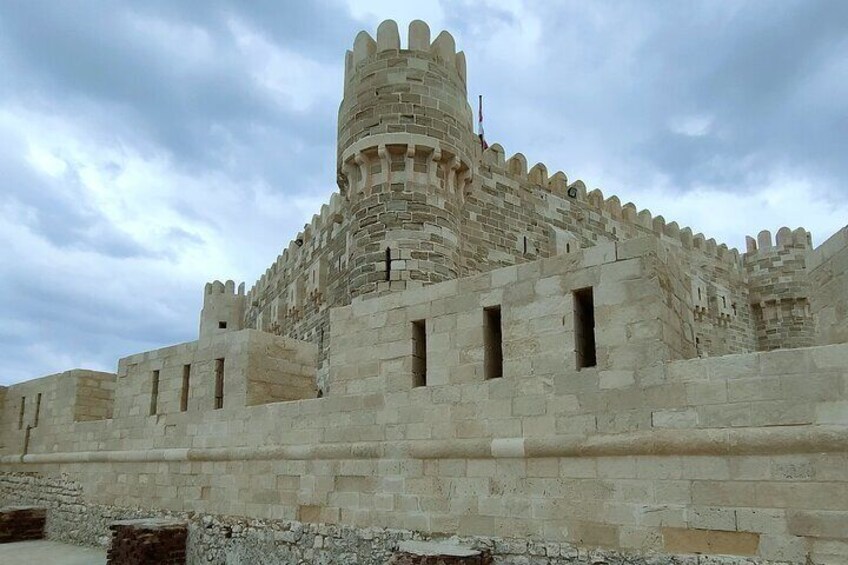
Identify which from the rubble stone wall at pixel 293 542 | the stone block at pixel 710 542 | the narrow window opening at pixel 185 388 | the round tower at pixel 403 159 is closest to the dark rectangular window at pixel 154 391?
the narrow window opening at pixel 185 388

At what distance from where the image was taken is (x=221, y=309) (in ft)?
84.8

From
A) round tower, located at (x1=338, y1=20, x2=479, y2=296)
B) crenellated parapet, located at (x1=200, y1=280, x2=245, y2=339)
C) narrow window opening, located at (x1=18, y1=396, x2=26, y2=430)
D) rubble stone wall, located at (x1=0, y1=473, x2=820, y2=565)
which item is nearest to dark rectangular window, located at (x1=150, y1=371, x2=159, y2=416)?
rubble stone wall, located at (x1=0, y1=473, x2=820, y2=565)

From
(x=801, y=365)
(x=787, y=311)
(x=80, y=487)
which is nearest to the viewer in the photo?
(x=801, y=365)

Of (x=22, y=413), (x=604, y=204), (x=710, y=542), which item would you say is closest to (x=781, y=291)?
(x=604, y=204)

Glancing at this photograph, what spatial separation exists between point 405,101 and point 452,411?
677 centimetres

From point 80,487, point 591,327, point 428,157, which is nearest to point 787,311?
point 428,157

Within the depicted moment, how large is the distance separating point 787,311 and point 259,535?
1770cm

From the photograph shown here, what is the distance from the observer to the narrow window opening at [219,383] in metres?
9.52

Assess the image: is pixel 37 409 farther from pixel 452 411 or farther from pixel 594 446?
pixel 594 446

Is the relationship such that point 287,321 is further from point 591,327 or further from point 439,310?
point 591,327

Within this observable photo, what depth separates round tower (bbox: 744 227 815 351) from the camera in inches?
816

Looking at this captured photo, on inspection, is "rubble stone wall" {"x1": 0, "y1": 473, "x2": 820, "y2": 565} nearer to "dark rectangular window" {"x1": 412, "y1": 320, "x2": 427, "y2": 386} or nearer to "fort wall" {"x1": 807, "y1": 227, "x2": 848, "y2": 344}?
"dark rectangular window" {"x1": 412, "y1": 320, "x2": 427, "y2": 386}

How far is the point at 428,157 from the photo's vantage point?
12086 mm

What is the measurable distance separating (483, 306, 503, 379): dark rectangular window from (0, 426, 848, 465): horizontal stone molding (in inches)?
27.0
